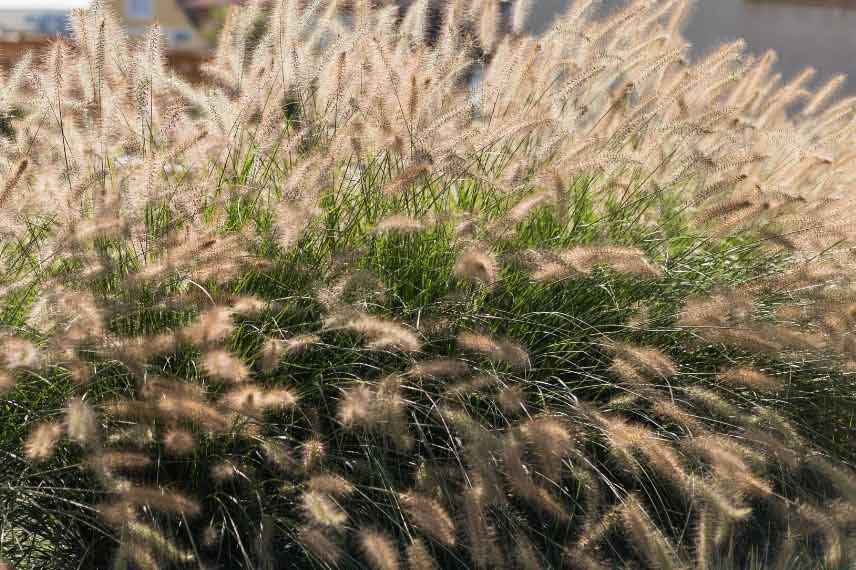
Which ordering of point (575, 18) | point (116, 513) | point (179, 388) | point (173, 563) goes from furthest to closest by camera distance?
1. point (575, 18)
2. point (173, 563)
3. point (179, 388)
4. point (116, 513)

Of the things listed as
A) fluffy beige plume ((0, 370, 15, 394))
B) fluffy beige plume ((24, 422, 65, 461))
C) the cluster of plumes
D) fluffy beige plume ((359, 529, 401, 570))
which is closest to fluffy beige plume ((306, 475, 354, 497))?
the cluster of plumes

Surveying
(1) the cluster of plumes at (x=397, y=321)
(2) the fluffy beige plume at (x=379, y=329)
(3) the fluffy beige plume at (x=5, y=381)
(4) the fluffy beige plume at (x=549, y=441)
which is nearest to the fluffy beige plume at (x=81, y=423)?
(1) the cluster of plumes at (x=397, y=321)

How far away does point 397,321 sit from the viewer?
275 cm

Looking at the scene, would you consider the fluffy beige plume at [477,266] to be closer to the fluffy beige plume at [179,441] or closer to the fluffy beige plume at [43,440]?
the fluffy beige plume at [179,441]

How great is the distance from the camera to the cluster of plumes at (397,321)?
Answer: 2328mm

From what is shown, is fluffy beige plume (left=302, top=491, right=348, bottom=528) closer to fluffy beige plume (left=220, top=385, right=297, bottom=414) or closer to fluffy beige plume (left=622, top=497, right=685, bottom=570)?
fluffy beige plume (left=220, top=385, right=297, bottom=414)

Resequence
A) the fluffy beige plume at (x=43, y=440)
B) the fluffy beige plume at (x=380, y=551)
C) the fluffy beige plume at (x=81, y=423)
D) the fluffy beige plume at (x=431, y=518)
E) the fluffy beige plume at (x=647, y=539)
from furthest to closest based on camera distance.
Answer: the fluffy beige plume at (x=647, y=539) < the fluffy beige plume at (x=431, y=518) < the fluffy beige plume at (x=380, y=551) < the fluffy beige plume at (x=43, y=440) < the fluffy beige plume at (x=81, y=423)

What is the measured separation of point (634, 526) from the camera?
95.8 inches

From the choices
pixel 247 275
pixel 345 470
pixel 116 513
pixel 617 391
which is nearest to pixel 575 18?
pixel 617 391

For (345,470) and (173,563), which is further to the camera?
(345,470)

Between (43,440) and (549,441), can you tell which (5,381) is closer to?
(43,440)

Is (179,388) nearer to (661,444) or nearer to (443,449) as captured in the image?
(443,449)

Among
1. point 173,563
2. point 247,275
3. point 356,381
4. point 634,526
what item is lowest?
point 173,563

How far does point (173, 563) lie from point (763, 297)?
78.8 inches
